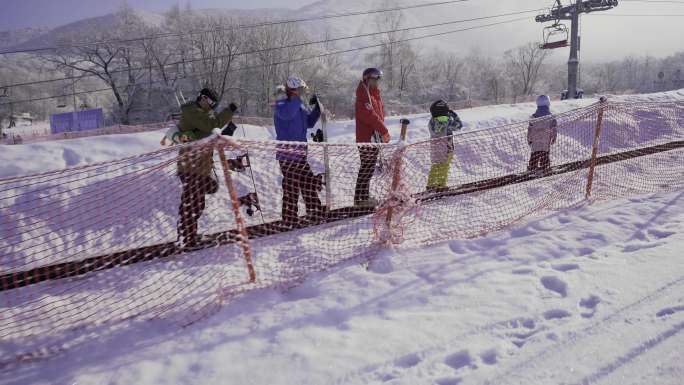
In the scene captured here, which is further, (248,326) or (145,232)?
(145,232)

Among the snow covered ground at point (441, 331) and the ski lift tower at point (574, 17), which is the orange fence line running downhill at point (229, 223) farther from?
the ski lift tower at point (574, 17)

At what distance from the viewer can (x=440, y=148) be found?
17.0 feet

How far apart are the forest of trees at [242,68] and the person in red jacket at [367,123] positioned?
2181 centimetres

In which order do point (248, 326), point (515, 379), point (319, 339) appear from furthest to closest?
1. point (248, 326)
2. point (319, 339)
3. point (515, 379)

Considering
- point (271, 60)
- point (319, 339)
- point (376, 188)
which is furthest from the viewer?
point (271, 60)

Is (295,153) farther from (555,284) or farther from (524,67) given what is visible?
(524,67)

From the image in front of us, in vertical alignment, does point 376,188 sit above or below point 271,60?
below

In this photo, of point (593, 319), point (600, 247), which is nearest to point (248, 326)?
point (593, 319)

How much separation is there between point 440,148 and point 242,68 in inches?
1237

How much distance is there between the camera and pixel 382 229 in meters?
3.89

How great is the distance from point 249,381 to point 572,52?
2561 centimetres

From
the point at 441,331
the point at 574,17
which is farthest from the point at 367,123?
the point at 574,17

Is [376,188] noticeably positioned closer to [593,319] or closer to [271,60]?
[593,319]

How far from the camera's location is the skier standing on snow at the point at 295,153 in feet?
13.9
